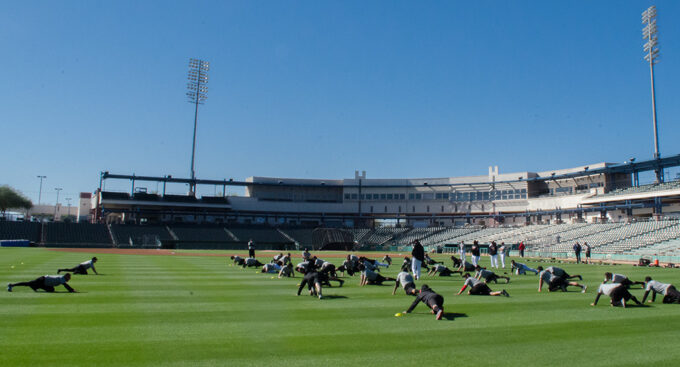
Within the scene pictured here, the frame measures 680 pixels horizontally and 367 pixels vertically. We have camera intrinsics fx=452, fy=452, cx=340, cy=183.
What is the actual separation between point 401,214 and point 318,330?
7985cm

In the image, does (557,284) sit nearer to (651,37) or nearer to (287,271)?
(287,271)

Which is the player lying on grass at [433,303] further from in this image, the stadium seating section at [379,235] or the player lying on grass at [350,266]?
the stadium seating section at [379,235]

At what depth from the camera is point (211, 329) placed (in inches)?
381

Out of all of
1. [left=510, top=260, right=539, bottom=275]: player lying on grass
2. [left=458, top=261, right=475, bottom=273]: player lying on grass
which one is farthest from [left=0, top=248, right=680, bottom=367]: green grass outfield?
[left=458, top=261, right=475, bottom=273]: player lying on grass

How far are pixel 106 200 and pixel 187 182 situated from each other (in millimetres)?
13986

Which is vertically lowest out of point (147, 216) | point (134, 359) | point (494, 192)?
point (134, 359)

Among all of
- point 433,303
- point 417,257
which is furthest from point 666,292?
point 417,257

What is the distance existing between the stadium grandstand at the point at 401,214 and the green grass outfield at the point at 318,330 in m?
34.4

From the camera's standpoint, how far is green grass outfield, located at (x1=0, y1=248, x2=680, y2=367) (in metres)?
7.62

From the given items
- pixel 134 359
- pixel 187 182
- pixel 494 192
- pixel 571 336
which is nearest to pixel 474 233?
pixel 494 192

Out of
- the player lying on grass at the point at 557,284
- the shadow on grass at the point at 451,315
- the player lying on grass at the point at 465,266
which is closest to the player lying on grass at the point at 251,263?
the player lying on grass at the point at 465,266

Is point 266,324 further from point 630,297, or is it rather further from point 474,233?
point 474,233

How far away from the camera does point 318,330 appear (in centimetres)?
970

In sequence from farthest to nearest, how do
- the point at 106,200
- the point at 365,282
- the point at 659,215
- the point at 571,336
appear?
the point at 106,200, the point at 659,215, the point at 365,282, the point at 571,336
